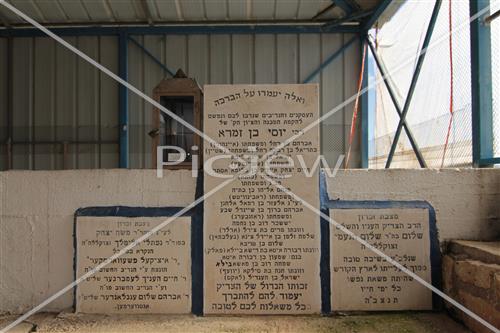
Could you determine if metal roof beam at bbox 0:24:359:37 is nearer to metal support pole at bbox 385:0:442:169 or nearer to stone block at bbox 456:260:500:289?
metal support pole at bbox 385:0:442:169

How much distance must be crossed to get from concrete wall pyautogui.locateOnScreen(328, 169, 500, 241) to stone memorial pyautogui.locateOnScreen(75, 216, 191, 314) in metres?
1.20

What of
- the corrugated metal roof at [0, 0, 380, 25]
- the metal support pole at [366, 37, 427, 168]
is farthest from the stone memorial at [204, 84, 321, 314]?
the corrugated metal roof at [0, 0, 380, 25]

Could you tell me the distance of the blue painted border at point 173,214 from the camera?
99.5 inches

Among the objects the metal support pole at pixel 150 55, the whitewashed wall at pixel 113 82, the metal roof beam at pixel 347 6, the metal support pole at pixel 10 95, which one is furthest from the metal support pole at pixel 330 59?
the metal support pole at pixel 10 95

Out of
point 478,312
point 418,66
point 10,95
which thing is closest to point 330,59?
point 418,66

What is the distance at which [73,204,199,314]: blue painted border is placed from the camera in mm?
2527

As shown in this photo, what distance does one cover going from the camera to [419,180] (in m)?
2.62

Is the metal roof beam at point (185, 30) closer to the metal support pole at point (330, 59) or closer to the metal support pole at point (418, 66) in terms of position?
the metal support pole at point (330, 59)

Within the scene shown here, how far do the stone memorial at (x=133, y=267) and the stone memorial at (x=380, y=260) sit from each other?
1069 mm

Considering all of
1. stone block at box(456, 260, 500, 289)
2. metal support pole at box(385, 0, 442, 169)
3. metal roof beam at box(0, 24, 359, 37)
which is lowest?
stone block at box(456, 260, 500, 289)

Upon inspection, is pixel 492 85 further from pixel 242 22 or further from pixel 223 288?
pixel 242 22

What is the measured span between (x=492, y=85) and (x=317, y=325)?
7.39 ft

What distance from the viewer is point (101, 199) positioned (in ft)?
8.55

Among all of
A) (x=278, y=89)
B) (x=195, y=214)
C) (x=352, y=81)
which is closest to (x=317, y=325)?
(x=195, y=214)
